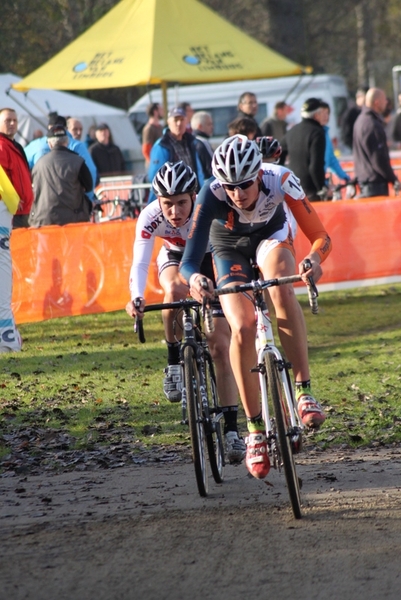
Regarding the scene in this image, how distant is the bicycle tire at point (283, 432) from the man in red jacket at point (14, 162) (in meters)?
6.77

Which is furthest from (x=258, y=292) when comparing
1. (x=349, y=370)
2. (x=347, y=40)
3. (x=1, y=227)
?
(x=347, y=40)

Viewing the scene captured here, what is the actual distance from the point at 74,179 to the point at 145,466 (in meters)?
7.17

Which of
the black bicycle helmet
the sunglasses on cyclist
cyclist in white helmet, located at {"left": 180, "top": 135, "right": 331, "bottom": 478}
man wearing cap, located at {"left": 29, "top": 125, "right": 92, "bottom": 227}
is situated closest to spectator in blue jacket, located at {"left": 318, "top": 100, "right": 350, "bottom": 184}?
man wearing cap, located at {"left": 29, "top": 125, "right": 92, "bottom": 227}

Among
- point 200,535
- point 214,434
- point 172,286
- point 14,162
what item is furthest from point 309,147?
point 200,535

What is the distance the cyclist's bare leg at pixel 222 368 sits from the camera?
23.1 ft

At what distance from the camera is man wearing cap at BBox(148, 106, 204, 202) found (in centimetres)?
1370

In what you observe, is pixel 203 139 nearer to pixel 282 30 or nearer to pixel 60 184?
pixel 60 184

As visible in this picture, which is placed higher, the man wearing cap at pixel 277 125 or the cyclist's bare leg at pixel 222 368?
the man wearing cap at pixel 277 125

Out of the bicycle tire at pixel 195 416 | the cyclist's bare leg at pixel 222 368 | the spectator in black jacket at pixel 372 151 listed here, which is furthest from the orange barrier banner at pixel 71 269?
the bicycle tire at pixel 195 416

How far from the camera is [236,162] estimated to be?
6047 millimetres

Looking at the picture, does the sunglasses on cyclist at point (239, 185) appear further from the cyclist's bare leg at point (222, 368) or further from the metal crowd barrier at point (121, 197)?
the metal crowd barrier at point (121, 197)

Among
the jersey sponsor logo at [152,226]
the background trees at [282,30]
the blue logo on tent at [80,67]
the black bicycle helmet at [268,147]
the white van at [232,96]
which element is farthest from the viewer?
the background trees at [282,30]

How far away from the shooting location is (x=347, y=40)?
5628 centimetres

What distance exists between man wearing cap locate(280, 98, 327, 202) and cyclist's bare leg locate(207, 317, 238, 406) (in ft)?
25.3
